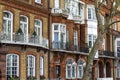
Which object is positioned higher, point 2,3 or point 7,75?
point 2,3

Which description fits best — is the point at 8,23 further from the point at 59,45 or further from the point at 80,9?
the point at 80,9

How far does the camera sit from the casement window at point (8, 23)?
33428mm

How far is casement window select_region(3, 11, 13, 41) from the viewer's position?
3343 centimetres

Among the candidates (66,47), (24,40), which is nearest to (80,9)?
(66,47)

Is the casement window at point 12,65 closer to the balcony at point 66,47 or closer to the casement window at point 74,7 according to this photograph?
the balcony at point 66,47

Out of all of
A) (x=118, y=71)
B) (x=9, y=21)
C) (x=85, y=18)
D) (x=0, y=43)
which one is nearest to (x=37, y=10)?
(x=9, y=21)

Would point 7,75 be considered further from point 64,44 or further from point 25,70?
point 64,44

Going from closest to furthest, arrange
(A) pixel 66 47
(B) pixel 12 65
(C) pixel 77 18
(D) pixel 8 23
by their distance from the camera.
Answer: (B) pixel 12 65 → (D) pixel 8 23 → (A) pixel 66 47 → (C) pixel 77 18

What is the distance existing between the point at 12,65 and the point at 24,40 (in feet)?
8.18

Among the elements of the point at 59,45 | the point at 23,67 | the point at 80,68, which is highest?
the point at 59,45

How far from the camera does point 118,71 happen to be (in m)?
60.1

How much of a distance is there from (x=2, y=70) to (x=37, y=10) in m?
8.71

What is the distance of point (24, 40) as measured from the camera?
34688 mm

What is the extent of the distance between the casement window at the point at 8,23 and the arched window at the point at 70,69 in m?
11.5
